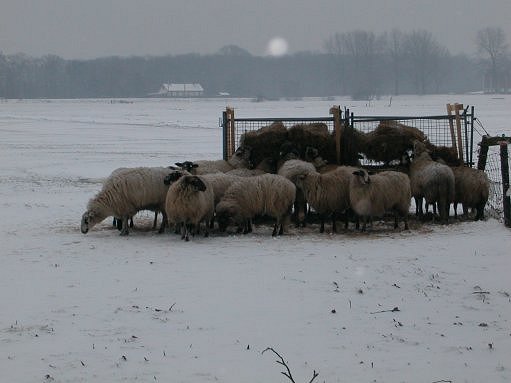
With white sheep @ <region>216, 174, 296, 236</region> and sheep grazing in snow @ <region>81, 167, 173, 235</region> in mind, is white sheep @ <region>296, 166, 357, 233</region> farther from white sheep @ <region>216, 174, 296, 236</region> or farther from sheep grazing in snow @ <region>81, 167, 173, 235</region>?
sheep grazing in snow @ <region>81, 167, 173, 235</region>

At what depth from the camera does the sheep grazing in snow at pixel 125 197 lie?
508 inches

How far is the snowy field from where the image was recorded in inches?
259

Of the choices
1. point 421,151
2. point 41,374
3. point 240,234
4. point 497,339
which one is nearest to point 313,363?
point 497,339

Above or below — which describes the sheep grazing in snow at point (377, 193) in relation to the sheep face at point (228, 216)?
above

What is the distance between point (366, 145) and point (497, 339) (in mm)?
8585

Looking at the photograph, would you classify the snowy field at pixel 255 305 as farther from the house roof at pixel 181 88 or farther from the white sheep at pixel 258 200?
the house roof at pixel 181 88

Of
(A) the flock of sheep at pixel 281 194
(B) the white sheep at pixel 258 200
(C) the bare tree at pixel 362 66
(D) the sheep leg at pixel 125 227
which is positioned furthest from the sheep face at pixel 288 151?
(C) the bare tree at pixel 362 66

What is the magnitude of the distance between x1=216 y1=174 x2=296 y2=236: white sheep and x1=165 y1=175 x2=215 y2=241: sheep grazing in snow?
0.40 meters

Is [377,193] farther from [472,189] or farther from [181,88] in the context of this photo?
[181,88]

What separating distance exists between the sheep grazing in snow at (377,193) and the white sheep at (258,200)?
1127mm

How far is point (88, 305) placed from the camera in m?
8.33

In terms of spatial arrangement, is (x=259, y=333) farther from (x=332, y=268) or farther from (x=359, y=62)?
→ (x=359, y=62)

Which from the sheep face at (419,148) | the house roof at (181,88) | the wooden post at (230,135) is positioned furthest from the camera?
the house roof at (181,88)

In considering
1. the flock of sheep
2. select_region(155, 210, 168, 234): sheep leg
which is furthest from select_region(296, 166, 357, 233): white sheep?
select_region(155, 210, 168, 234): sheep leg
